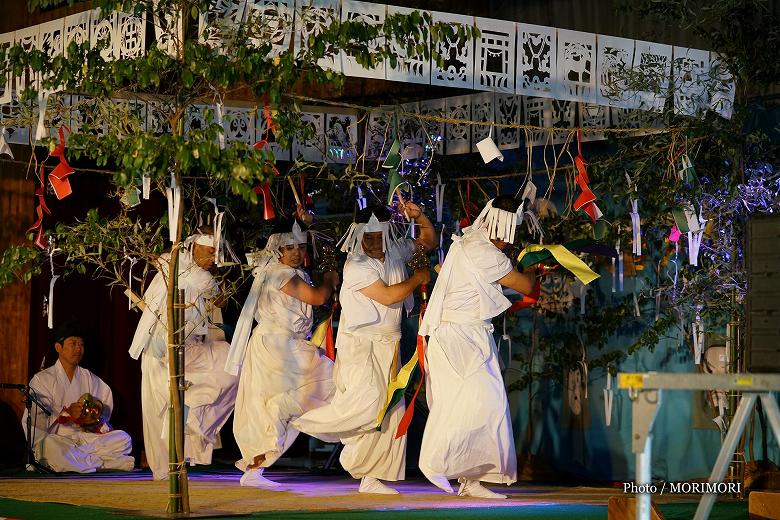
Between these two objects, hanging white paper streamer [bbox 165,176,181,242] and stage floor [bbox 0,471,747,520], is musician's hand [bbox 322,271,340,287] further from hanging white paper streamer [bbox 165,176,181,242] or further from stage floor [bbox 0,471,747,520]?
hanging white paper streamer [bbox 165,176,181,242]

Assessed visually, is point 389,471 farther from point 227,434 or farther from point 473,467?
point 227,434

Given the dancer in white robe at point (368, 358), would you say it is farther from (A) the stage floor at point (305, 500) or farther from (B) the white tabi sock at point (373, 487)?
(A) the stage floor at point (305, 500)

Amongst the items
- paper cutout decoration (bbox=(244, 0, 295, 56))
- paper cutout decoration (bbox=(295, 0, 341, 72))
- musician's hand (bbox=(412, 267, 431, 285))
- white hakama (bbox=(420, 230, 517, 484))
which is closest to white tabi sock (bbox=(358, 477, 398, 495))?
white hakama (bbox=(420, 230, 517, 484))

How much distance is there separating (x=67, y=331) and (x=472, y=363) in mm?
4009

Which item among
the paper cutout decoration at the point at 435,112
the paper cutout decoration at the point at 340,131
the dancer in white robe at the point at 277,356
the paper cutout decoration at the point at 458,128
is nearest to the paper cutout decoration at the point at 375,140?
the paper cutout decoration at the point at 340,131

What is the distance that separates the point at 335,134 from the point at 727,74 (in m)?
3.55

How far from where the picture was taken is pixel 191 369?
9.37 m

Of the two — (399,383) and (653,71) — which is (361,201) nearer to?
(399,383)

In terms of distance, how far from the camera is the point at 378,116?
10.1 m

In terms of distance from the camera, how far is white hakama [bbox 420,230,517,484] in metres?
7.54

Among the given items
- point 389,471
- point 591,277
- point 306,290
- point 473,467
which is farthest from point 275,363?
point 591,277

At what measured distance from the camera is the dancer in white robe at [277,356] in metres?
8.59

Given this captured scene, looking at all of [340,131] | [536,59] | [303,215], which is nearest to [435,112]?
[340,131]

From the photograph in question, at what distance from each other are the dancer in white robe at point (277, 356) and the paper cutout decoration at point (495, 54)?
182 cm
